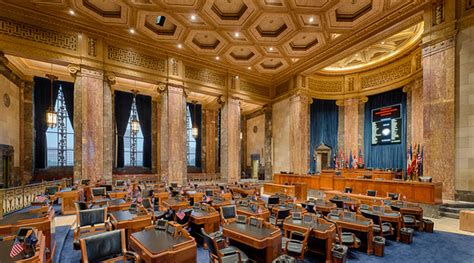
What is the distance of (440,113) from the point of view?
7738 millimetres

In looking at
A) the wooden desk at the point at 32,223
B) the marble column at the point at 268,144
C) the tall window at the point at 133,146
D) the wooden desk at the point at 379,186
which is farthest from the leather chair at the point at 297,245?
the tall window at the point at 133,146

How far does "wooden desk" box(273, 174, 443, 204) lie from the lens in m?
7.03

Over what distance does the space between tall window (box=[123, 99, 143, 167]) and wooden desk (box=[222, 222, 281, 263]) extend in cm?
1181

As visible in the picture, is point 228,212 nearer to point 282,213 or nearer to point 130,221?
point 282,213

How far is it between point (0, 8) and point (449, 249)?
47.2ft

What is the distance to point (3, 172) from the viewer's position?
29.5 feet

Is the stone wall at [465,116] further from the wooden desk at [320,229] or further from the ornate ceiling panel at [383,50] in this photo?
the wooden desk at [320,229]

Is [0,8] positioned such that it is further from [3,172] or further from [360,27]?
[360,27]

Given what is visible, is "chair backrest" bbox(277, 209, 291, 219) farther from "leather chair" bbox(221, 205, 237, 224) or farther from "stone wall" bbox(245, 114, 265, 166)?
"stone wall" bbox(245, 114, 265, 166)

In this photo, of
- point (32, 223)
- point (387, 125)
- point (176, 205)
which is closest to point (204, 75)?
point (176, 205)

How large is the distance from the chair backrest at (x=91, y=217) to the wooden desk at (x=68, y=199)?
10.3 feet

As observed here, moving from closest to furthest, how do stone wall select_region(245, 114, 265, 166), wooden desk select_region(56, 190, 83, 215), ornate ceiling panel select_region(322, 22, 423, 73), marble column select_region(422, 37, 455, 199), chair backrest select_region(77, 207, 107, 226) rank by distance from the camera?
chair backrest select_region(77, 207, 107, 226) < wooden desk select_region(56, 190, 83, 215) < marble column select_region(422, 37, 455, 199) < ornate ceiling panel select_region(322, 22, 423, 73) < stone wall select_region(245, 114, 265, 166)

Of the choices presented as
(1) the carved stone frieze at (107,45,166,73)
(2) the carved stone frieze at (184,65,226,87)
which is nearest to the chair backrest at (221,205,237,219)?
(1) the carved stone frieze at (107,45,166,73)

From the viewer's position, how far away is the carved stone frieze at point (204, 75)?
12289mm
